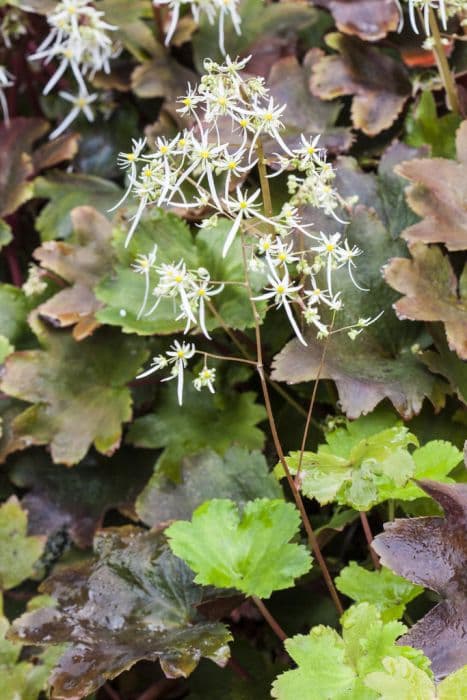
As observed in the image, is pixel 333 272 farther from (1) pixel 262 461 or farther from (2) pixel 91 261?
(2) pixel 91 261

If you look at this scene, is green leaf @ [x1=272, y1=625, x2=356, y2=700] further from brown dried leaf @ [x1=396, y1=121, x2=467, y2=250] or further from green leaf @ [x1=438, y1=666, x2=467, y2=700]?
brown dried leaf @ [x1=396, y1=121, x2=467, y2=250]

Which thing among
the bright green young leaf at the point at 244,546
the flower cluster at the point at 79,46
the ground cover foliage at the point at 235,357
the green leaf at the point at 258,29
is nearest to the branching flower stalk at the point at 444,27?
the ground cover foliage at the point at 235,357

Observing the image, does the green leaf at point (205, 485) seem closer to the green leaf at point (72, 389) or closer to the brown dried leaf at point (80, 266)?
the green leaf at point (72, 389)

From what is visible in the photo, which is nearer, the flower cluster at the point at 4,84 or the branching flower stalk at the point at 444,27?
the branching flower stalk at the point at 444,27

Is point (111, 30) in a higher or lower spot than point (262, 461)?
higher

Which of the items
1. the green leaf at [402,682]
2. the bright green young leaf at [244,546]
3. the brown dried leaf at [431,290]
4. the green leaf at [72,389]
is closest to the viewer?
the green leaf at [402,682]


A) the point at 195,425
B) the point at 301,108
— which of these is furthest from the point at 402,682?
the point at 301,108

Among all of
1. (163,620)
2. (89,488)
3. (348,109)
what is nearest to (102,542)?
(163,620)
